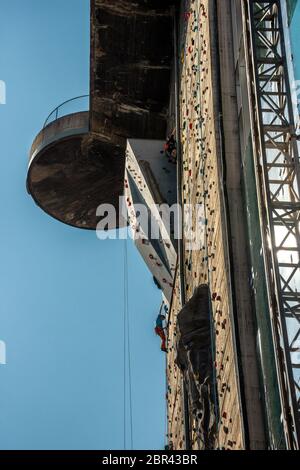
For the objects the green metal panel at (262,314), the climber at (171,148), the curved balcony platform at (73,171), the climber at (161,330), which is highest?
the curved balcony platform at (73,171)

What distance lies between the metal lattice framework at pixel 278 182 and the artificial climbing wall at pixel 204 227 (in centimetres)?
109

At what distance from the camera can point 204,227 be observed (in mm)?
16422

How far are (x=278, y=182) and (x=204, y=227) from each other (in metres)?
3.06

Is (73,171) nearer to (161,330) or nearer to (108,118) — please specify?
(108,118)

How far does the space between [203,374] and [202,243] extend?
7.68 feet

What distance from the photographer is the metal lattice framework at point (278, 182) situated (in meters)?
11.6

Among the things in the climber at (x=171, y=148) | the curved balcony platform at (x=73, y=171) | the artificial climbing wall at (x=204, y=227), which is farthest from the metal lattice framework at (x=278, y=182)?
the curved balcony platform at (x=73, y=171)

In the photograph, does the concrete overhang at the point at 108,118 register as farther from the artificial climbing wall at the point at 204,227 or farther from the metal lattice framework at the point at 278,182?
the metal lattice framework at the point at 278,182

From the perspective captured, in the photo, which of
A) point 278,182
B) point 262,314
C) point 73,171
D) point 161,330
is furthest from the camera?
point 73,171

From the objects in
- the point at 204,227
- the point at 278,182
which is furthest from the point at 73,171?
the point at 278,182

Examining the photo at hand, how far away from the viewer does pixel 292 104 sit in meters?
14.2

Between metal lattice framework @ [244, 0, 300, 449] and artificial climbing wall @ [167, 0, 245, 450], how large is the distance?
109 centimetres

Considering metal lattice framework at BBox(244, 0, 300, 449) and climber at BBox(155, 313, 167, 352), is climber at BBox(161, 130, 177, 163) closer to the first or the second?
climber at BBox(155, 313, 167, 352)

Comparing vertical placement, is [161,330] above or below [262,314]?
above
